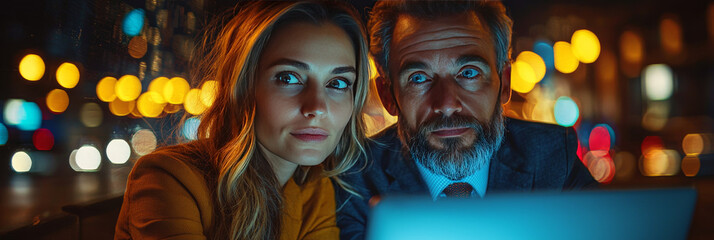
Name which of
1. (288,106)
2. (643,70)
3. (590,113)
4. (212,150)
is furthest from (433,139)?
(590,113)

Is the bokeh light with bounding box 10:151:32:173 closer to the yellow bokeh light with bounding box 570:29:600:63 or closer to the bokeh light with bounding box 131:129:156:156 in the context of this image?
the bokeh light with bounding box 131:129:156:156

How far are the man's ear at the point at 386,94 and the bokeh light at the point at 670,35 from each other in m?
21.4

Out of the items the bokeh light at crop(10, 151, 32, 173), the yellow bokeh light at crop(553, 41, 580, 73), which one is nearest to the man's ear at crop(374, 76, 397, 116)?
the bokeh light at crop(10, 151, 32, 173)

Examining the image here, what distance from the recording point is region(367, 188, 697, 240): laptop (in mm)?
922

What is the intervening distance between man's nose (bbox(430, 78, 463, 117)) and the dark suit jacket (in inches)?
12.2

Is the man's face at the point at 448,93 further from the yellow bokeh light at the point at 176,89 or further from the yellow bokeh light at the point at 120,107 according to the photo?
the yellow bokeh light at the point at 120,107

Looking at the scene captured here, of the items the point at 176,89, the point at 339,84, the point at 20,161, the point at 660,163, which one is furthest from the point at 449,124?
the point at 660,163

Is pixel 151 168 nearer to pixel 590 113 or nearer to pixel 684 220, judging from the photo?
pixel 684 220

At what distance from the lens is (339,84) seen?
1943 mm

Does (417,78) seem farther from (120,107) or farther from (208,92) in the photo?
(120,107)

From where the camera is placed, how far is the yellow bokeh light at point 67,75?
195 cm

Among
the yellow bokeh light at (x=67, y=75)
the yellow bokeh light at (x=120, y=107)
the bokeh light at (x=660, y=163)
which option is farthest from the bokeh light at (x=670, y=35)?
the yellow bokeh light at (x=67, y=75)

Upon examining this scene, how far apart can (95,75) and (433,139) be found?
58.2 inches

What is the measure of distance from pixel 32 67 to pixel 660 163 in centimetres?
1417
